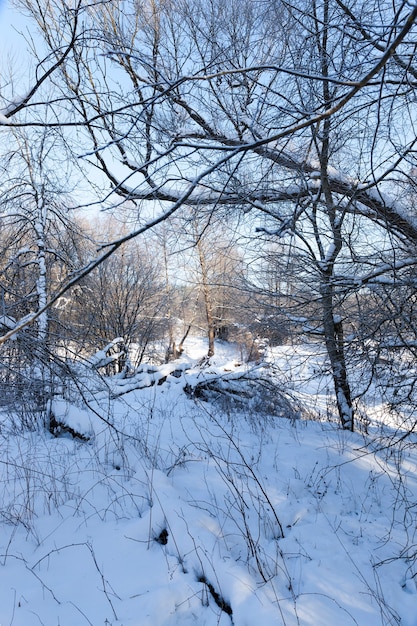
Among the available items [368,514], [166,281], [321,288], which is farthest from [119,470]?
[166,281]

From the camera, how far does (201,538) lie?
237cm

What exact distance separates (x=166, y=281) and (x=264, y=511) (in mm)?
15344

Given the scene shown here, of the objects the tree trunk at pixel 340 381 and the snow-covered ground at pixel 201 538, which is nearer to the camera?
the snow-covered ground at pixel 201 538

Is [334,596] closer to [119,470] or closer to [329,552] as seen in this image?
[329,552]

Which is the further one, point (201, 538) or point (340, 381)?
point (340, 381)

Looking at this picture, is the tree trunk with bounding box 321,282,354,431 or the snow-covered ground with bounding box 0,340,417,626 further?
the tree trunk with bounding box 321,282,354,431

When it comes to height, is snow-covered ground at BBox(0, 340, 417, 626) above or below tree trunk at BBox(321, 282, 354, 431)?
below

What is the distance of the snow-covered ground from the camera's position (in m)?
1.88

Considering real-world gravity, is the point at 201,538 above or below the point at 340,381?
below

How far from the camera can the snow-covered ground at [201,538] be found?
6.17 ft

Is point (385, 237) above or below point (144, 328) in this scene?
above

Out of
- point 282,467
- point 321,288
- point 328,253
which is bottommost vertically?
point 282,467

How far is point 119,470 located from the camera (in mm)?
3504

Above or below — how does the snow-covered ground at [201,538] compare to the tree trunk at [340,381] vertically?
below
